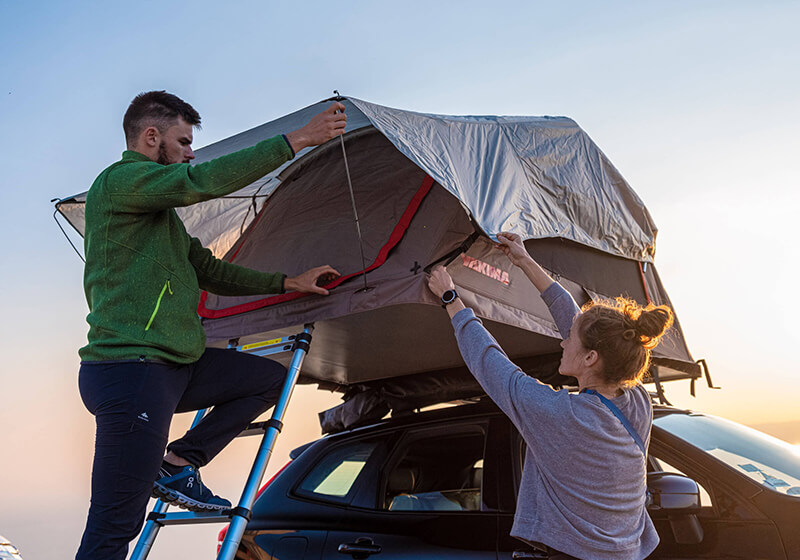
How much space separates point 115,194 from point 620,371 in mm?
1954

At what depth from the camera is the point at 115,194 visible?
2.61 metres

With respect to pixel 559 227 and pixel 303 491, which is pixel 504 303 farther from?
pixel 303 491

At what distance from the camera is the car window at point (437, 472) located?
3.59 metres

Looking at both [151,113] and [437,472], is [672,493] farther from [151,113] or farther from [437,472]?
[151,113]

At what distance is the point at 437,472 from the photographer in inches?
150

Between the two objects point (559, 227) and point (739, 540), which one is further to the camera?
point (559, 227)

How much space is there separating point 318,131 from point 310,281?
103cm

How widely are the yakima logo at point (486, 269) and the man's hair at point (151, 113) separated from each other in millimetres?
1516

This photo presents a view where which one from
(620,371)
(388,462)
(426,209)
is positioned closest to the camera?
(620,371)

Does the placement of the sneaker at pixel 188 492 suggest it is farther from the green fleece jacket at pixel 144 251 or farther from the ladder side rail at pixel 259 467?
the green fleece jacket at pixel 144 251

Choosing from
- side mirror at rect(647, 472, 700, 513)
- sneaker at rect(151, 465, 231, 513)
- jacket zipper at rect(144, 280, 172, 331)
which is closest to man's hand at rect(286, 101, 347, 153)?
jacket zipper at rect(144, 280, 172, 331)

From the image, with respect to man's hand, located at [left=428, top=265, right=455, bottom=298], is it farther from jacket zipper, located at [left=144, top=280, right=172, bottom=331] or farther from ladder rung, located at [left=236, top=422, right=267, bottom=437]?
jacket zipper, located at [left=144, top=280, right=172, bottom=331]

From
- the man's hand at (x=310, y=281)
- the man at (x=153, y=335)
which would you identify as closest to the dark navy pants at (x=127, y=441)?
the man at (x=153, y=335)

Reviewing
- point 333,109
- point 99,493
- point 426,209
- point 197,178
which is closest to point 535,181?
point 426,209
